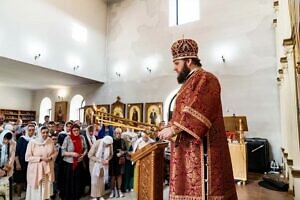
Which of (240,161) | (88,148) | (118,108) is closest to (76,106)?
(118,108)

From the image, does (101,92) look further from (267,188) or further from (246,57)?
(267,188)

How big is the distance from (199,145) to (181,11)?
35.9ft

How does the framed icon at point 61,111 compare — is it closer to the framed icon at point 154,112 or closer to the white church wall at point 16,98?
the white church wall at point 16,98

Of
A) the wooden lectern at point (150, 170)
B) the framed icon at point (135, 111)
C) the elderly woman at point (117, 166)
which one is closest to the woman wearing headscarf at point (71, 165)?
the elderly woman at point (117, 166)

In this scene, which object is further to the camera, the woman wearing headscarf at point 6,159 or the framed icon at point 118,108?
the framed icon at point 118,108

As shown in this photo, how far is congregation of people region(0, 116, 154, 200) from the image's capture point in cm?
472

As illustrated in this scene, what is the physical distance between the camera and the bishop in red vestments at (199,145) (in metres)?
1.97

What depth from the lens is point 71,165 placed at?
531 cm

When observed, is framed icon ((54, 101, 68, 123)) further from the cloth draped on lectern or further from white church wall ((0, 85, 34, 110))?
the cloth draped on lectern

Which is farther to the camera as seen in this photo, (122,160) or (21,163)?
(122,160)

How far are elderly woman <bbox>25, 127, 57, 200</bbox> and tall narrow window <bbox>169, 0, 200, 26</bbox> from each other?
861 centimetres

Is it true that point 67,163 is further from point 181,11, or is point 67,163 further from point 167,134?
point 181,11

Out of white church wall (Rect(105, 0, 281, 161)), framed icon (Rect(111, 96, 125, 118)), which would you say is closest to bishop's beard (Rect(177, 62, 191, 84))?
white church wall (Rect(105, 0, 281, 161))

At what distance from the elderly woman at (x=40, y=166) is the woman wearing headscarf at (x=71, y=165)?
370 millimetres
